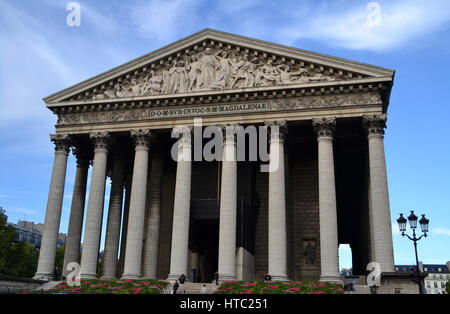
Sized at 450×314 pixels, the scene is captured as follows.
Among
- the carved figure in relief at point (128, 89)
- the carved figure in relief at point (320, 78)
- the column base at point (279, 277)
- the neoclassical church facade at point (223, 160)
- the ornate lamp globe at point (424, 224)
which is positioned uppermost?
the carved figure in relief at point (128, 89)

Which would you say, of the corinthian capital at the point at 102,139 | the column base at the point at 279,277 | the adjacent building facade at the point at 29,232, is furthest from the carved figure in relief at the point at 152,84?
the adjacent building facade at the point at 29,232

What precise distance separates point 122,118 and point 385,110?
64.2 ft

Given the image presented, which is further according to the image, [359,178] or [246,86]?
[359,178]

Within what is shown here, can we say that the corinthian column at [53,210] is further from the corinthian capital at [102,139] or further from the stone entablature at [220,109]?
the corinthian capital at [102,139]

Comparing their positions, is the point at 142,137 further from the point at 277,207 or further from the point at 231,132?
the point at 277,207

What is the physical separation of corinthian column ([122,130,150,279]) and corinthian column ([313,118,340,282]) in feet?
41.1

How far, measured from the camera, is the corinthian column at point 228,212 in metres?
30.5

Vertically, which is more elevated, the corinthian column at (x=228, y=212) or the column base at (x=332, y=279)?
the corinthian column at (x=228, y=212)

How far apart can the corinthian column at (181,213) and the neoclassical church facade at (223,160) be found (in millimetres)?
74

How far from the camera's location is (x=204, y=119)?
33875 mm

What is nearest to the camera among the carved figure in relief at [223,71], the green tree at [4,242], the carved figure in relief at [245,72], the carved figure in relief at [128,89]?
the carved figure in relief at [245,72]
